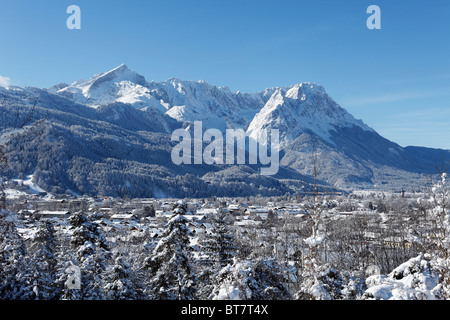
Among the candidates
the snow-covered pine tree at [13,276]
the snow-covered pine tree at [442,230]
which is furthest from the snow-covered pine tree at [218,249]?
the snow-covered pine tree at [442,230]

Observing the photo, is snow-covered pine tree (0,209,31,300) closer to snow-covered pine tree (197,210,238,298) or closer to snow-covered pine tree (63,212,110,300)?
snow-covered pine tree (63,212,110,300)

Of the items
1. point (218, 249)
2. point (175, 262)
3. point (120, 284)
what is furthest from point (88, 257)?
point (218, 249)

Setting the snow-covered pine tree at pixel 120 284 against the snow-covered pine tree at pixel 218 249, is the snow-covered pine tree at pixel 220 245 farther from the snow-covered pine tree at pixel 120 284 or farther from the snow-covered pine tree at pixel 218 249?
the snow-covered pine tree at pixel 120 284

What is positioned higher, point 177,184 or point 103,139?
point 103,139

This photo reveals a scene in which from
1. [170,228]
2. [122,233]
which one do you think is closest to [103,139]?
[122,233]
